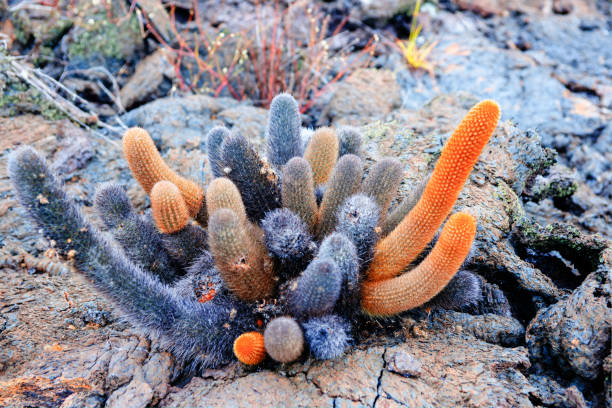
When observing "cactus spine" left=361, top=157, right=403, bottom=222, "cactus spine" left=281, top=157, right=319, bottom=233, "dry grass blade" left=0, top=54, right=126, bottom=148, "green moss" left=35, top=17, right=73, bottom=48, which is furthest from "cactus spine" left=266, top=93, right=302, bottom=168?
"green moss" left=35, top=17, right=73, bottom=48

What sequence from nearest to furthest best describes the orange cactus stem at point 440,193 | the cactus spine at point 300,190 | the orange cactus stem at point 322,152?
the orange cactus stem at point 440,193 → the cactus spine at point 300,190 → the orange cactus stem at point 322,152

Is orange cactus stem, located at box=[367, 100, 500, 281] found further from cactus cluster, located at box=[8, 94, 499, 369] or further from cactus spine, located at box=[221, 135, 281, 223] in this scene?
cactus spine, located at box=[221, 135, 281, 223]

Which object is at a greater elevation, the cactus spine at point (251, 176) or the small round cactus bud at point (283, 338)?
the cactus spine at point (251, 176)

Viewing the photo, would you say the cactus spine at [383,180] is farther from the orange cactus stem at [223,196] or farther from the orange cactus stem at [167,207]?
the orange cactus stem at [167,207]

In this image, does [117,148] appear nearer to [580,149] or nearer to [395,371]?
[395,371]

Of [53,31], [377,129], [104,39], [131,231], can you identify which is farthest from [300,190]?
[53,31]

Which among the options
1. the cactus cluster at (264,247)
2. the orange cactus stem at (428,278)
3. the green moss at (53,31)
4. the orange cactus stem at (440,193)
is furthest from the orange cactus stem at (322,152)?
the green moss at (53,31)
